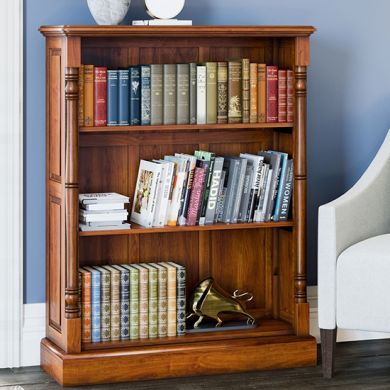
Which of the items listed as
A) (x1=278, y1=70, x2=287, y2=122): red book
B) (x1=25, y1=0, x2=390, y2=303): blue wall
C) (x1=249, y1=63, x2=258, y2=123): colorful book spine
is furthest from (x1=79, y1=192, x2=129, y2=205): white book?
(x1=25, y1=0, x2=390, y2=303): blue wall

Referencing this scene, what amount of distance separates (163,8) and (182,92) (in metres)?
0.32

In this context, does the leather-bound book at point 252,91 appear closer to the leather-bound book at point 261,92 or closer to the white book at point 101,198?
the leather-bound book at point 261,92

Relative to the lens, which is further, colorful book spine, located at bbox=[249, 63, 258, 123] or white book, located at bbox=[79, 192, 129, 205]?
colorful book spine, located at bbox=[249, 63, 258, 123]

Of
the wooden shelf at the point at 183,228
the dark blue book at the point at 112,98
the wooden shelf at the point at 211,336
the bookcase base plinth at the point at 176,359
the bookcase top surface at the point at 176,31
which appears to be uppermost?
the bookcase top surface at the point at 176,31

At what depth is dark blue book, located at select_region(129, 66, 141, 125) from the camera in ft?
11.5

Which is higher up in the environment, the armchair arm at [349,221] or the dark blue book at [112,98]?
the dark blue book at [112,98]

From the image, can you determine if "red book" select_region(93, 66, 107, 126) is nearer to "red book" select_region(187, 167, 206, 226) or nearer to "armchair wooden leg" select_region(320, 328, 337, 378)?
"red book" select_region(187, 167, 206, 226)

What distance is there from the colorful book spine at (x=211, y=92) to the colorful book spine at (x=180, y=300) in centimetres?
58

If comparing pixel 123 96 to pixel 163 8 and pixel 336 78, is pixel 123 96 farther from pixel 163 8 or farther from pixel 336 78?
pixel 336 78

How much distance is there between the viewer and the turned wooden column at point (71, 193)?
3344 mm

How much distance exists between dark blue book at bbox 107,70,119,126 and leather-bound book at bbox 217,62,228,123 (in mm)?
387

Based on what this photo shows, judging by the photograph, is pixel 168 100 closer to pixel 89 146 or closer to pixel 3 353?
pixel 89 146

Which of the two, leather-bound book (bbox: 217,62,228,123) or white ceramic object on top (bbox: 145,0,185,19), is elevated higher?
white ceramic object on top (bbox: 145,0,185,19)

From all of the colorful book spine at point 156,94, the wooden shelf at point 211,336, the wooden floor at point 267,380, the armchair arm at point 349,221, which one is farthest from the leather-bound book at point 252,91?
the wooden floor at point 267,380
